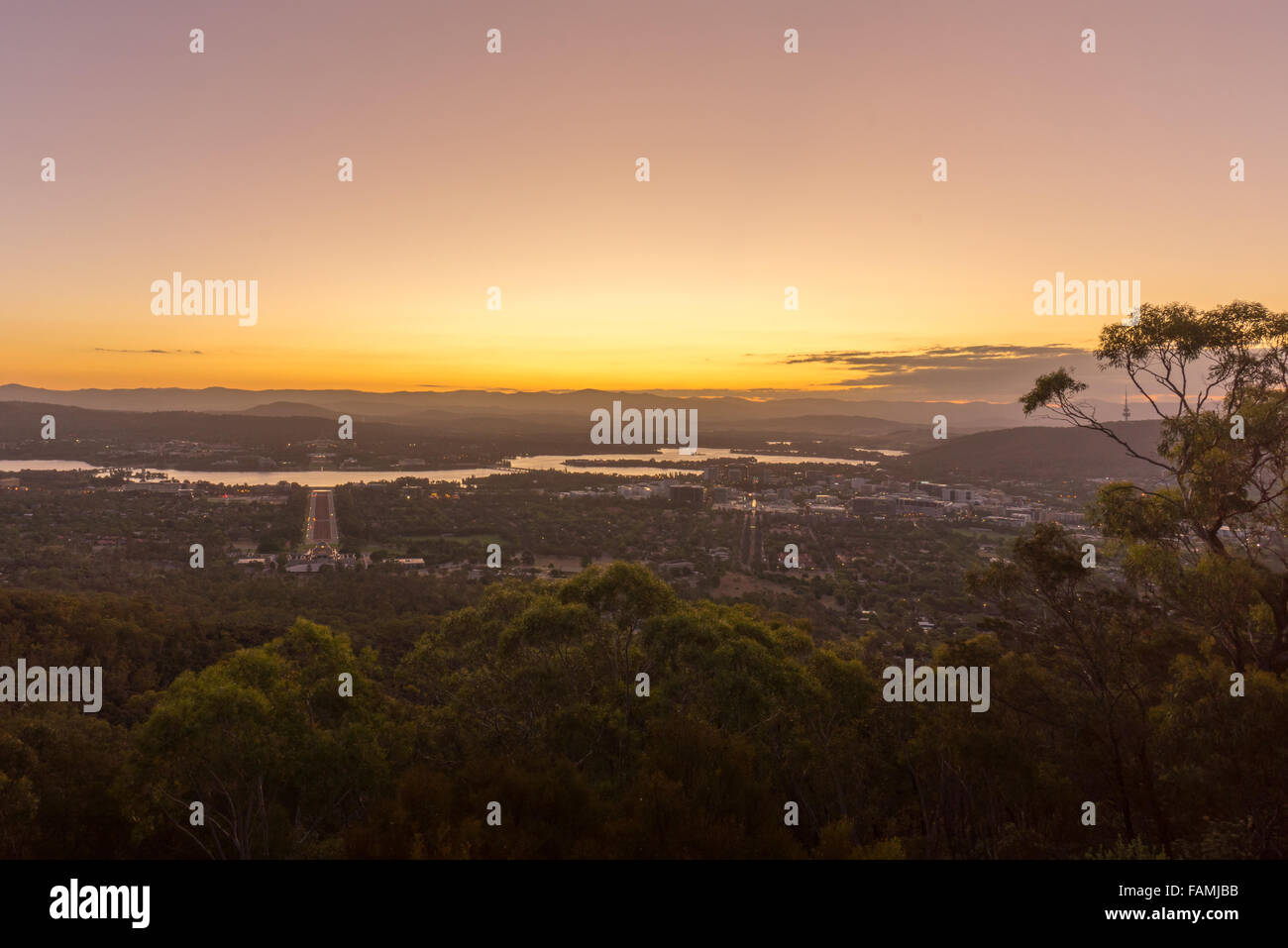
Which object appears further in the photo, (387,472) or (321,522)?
(387,472)

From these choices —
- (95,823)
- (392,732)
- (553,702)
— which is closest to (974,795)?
(553,702)

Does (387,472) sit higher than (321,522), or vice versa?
(387,472)

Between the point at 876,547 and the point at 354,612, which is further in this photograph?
the point at 876,547

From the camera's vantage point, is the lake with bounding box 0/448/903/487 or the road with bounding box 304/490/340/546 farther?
the lake with bounding box 0/448/903/487

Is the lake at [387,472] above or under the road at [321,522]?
above

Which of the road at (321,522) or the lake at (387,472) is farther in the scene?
the lake at (387,472)

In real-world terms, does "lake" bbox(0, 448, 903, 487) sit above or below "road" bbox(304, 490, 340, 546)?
above
